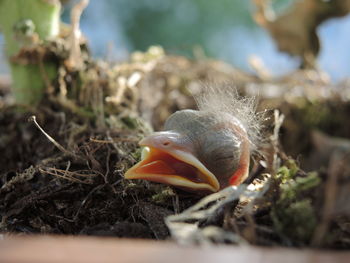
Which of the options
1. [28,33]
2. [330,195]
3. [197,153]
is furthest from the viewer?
[28,33]

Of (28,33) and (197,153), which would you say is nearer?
(197,153)

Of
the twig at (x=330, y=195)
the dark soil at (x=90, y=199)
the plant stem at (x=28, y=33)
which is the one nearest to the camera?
the twig at (x=330, y=195)

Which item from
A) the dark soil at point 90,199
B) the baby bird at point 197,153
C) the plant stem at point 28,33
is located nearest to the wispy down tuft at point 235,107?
the baby bird at point 197,153

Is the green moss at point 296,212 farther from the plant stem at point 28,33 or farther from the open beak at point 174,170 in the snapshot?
the plant stem at point 28,33

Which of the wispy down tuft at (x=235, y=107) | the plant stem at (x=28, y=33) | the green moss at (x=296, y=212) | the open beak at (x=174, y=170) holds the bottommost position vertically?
the green moss at (x=296, y=212)

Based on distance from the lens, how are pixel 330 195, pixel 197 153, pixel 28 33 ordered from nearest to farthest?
pixel 330 195, pixel 197 153, pixel 28 33

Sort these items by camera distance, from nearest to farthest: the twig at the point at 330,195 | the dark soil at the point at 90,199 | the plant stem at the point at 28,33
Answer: the twig at the point at 330,195
the dark soil at the point at 90,199
the plant stem at the point at 28,33

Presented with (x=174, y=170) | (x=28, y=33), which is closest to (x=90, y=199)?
(x=174, y=170)

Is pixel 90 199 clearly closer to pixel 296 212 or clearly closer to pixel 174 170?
pixel 174 170

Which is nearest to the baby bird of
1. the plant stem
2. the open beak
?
the open beak
